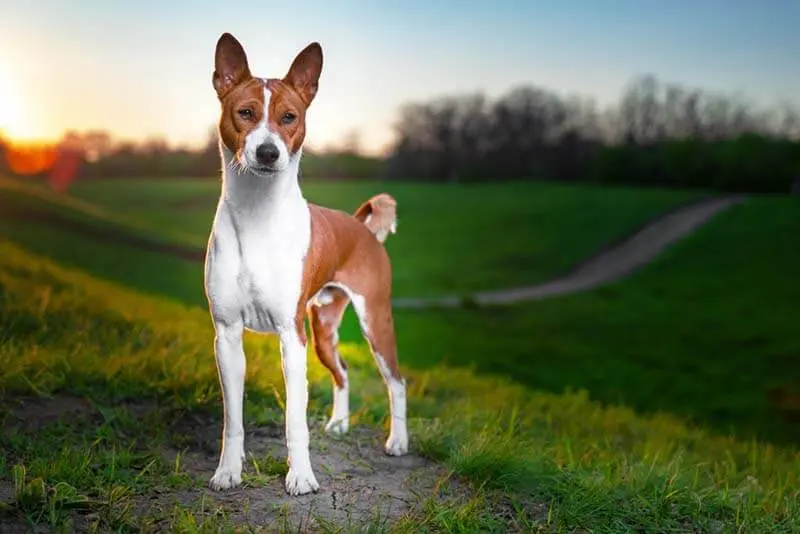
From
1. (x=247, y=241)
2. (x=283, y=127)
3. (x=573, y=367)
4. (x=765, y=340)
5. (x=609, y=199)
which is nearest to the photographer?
(x=283, y=127)

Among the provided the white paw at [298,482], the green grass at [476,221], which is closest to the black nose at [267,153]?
the white paw at [298,482]

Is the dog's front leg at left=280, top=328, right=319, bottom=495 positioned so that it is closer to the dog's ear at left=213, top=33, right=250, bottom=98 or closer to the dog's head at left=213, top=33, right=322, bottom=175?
the dog's head at left=213, top=33, right=322, bottom=175

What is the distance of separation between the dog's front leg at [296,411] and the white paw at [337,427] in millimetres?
848

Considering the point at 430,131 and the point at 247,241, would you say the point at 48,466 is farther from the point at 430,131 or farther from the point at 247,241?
the point at 430,131

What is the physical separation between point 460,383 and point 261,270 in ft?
15.0

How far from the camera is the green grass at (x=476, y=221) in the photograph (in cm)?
1413

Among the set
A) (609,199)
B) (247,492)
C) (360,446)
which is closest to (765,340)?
(609,199)

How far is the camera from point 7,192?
1298cm

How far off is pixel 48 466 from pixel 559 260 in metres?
13.5

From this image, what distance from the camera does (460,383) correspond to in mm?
8195

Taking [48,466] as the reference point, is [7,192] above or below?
above

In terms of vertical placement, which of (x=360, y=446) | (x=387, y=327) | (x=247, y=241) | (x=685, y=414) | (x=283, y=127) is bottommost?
(x=685, y=414)

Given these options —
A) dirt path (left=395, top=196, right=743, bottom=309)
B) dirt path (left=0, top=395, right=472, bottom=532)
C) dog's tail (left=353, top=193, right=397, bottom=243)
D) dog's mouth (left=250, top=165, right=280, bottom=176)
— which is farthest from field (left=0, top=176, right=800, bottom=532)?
dog's mouth (left=250, top=165, right=280, bottom=176)

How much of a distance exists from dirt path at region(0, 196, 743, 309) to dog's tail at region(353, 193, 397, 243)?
8370 millimetres
